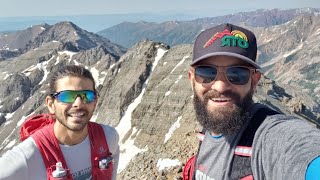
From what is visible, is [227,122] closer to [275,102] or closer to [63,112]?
[63,112]

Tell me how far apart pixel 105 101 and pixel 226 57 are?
112 meters

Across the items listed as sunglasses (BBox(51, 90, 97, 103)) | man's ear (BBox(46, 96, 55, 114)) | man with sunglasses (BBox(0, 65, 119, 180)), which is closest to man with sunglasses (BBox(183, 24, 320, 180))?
man with sunglasses (BBox(0, 65, 119, 180))

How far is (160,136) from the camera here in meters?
80.5

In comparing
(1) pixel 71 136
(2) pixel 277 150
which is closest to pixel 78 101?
(1) pixel 71 136

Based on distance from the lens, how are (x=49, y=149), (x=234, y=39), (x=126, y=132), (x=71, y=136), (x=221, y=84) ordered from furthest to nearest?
(x=126, y=132), (x=71, y=136), (x=49, y=149), (x=221, y=84), (x=234, y=39)

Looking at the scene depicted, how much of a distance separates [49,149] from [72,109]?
1.01 metres

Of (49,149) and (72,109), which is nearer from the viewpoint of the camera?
(49,149)

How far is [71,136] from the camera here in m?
8.06

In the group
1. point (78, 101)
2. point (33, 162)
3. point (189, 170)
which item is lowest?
point (189, 170)

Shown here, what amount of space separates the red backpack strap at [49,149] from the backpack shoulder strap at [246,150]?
3708mm

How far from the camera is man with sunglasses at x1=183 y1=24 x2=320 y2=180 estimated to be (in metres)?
4.71

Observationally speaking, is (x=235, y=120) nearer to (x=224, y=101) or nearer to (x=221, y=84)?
(x=224, y=101)

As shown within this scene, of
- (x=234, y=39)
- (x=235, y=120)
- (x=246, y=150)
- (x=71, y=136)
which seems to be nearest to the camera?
(x=246, y=150)

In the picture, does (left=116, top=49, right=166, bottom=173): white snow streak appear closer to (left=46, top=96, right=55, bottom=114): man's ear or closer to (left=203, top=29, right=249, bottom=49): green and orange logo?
(left=46, top=96, right=55, bottom=114): man's ear
